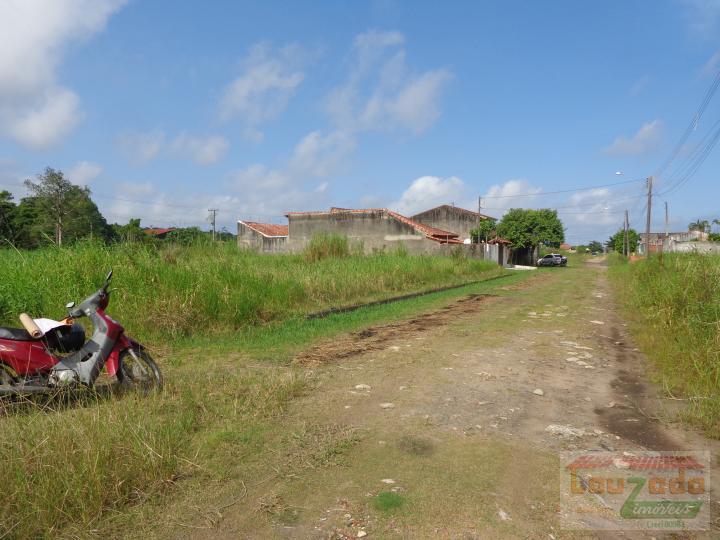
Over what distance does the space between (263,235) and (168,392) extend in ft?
105

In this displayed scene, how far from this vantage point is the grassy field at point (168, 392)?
250 cm

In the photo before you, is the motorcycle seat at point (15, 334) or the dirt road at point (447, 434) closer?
the dirt road at point (447, 434)

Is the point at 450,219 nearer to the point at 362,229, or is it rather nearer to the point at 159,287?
the point at 362,229

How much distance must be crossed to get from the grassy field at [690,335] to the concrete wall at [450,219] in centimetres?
3227

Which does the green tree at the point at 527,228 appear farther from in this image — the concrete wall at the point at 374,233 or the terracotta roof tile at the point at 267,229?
the terracotta roof tile at the point at 267,229

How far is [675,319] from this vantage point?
23.8 feet

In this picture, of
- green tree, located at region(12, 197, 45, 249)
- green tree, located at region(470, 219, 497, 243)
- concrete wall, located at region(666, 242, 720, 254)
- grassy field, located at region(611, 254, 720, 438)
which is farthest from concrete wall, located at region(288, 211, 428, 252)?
grassy field, located at region(611, 254, 720, 438)

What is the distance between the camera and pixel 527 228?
38.5 meters

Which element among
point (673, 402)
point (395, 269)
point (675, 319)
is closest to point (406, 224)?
point (395, 269)

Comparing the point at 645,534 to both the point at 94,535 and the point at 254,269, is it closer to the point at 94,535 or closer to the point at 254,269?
the point at 94,535

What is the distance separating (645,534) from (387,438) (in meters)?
1.72

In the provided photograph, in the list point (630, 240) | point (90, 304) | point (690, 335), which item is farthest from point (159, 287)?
point (630, 240)

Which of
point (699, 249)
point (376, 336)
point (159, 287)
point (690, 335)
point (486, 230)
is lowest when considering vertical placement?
point (376, 336)
